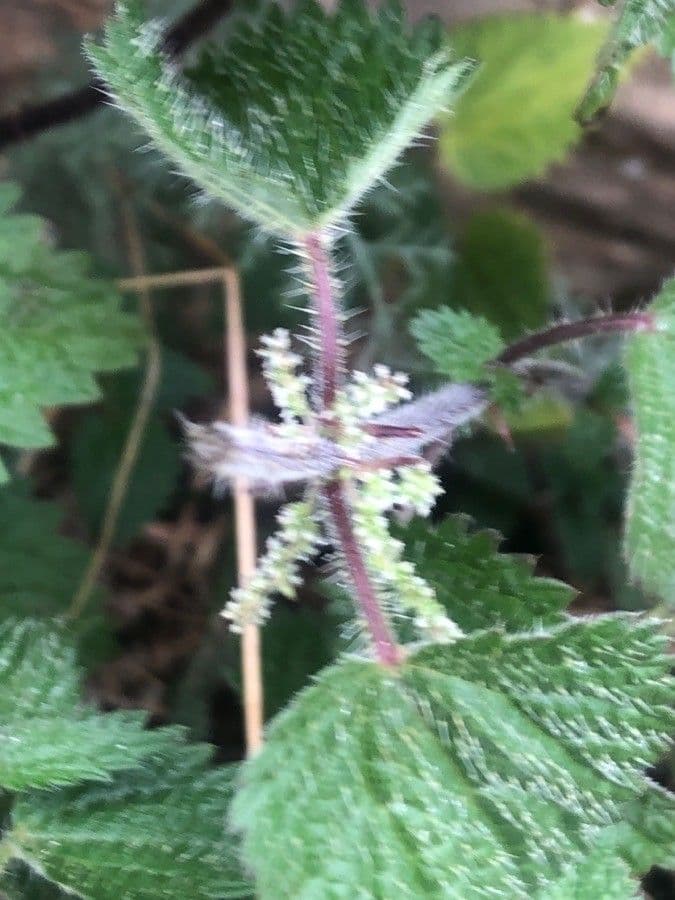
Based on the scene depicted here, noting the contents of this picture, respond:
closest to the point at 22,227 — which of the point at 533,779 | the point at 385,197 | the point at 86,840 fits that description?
the point at 385,197

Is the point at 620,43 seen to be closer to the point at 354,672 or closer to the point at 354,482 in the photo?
the point at 354,482

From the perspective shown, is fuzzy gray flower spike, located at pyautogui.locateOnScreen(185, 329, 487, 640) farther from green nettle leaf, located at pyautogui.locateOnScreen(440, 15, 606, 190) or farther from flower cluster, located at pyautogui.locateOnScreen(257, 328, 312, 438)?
green nettle leaf, located at pyautogui.locateOnScreen(440, 15, 606, 190)

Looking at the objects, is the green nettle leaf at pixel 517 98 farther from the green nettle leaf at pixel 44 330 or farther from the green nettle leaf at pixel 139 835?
the green nettle leaf at pixel 139 835

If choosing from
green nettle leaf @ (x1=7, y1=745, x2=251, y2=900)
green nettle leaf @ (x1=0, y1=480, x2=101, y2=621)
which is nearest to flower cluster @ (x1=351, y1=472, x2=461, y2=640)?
green nettle leaf @ (x1=7, y1=745, x2=251, y2=900)

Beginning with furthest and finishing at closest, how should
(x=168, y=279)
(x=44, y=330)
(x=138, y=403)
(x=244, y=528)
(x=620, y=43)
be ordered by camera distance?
(x=138, y=403) < (x=168, y=279) < (x=244, y=528) < (x=44, y=330) < (x=620, y=43)

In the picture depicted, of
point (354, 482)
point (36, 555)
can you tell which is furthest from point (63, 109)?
point (354, 482)

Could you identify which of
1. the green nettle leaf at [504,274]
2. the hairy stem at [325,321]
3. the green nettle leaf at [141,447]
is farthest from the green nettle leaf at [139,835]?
the green nettle leaf at [504,274]
